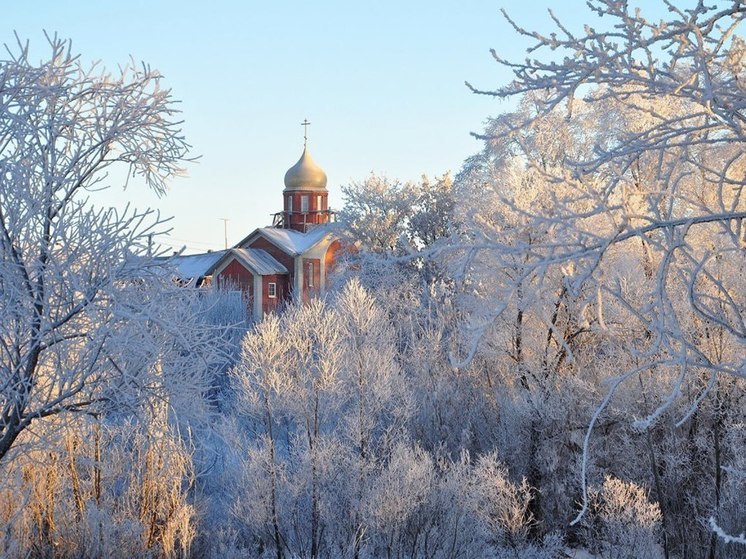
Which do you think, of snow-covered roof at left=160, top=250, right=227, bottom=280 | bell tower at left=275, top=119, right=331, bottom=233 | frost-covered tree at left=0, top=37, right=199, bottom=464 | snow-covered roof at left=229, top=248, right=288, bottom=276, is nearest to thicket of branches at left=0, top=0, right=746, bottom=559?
frost-covered tree at left=0, top=37, right=199, bottom=464

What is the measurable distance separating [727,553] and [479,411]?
759cm

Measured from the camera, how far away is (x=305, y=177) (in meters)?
45.3

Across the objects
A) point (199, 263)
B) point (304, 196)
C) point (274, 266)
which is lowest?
point (274, 266)

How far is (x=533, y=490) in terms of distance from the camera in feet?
59.8

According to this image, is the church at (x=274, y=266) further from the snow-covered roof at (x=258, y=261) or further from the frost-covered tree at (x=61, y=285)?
the frost-covered tree at (x=61, y=285)

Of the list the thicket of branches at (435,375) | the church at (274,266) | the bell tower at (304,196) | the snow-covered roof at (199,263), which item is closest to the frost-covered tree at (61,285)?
the thicket of branches at (435,375)

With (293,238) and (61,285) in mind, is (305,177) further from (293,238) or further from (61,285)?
(61,285)

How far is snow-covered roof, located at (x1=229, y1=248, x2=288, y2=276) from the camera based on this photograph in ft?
123

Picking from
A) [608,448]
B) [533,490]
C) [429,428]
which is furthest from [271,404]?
[608,448]

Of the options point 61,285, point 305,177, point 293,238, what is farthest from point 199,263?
point 61,285

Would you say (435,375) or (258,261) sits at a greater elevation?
(258,261)

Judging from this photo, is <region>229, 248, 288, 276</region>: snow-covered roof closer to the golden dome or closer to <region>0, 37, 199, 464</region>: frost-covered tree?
the golden dome

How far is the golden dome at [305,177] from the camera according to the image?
4528 centimetres

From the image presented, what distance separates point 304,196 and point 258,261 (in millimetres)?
8180
